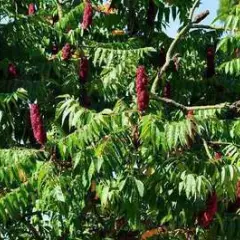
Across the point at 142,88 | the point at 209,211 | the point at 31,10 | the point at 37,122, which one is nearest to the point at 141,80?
the point at 142,88

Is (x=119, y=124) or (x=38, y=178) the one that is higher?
(x=119, y=124)

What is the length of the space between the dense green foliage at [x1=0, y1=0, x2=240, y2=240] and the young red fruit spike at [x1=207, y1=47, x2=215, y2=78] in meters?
0.07

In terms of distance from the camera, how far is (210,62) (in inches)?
257

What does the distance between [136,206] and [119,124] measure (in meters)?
0.57

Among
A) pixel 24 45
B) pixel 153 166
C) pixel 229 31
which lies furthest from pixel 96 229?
pixel 229 31

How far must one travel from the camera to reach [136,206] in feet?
15.3

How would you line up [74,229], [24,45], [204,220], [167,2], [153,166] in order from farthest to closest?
[167,2] < [24,45] < [74,229] < [153,166] < [204,220]

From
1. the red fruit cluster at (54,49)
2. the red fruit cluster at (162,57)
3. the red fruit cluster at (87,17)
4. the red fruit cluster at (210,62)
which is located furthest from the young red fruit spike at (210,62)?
the red fruit cluster at (54,49)

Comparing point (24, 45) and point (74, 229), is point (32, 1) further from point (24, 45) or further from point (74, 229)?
point (74, 229)

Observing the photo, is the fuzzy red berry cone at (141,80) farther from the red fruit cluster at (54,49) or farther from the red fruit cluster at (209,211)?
the red fruit cluster at (54,49)

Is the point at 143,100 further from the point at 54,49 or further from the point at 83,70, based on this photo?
the point at 54,49

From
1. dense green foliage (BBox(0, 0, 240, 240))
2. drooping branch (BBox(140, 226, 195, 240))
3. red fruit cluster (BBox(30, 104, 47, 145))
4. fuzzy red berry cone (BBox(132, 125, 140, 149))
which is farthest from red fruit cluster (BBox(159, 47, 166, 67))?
red fruit cluster (BBox(30, 104, 47, 145))

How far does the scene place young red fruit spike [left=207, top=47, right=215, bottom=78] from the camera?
6.47m

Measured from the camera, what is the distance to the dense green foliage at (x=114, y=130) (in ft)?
15.2
